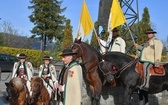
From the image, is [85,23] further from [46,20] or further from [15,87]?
[46,20]

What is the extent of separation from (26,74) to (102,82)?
7.71 feet

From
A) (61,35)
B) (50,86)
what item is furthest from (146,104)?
(61,35)

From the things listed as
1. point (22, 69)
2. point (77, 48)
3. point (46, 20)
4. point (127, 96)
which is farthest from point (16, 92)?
point (46, 20)

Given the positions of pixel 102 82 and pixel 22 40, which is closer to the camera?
pixel 102 82

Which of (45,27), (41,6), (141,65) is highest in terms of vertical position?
(41,6)

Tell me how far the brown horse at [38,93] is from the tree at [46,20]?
3092 cm

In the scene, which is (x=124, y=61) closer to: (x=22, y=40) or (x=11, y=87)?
(x=11, y=87)

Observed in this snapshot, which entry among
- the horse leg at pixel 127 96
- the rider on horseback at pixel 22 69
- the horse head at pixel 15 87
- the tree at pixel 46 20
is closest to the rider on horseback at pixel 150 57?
the horse leg at pixel 127 96

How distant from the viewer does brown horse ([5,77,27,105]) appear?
8.16m

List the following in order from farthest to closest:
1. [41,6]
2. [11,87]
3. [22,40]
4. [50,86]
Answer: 1. [22,40]
2. [41,6]
3. [50,86]
4. [11,87]

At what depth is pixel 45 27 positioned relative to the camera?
40.2 meters

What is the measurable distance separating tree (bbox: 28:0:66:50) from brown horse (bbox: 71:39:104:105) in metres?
30.4

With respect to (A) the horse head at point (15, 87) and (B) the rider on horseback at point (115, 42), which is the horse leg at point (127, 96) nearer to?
(B) the rider on horseback at point (115, 42)

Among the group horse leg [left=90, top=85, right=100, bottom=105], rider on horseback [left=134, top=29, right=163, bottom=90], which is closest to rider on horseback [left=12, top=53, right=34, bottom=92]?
horse leg [left=90, top=85, right=100, bottom=105]
